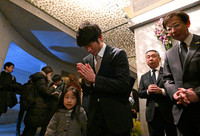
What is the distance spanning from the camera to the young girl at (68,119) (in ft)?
5.42

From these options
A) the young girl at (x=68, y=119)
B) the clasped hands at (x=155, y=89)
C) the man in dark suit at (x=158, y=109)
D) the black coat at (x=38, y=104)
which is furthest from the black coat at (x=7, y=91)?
the clasped hands at (x=155, y=89)

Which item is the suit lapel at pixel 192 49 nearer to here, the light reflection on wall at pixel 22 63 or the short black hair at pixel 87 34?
the short black hair at pixel 87 34

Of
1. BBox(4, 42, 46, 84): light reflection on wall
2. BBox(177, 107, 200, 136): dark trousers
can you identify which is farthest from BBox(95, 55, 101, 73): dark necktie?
BBox(4, 42, 46, 84): light reflection on wall

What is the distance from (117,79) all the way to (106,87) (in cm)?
12

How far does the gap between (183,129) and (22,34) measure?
19.8ft

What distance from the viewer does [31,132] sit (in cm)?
242

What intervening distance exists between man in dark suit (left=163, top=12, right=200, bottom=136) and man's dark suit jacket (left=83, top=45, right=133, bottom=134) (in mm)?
443

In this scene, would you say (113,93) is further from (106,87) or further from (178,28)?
(178,28)

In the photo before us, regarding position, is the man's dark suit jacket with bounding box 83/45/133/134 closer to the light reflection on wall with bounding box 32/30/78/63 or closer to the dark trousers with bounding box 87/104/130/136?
the dark trousers with bounding box 87/104/130/136

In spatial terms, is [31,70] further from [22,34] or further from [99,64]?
[99,64]

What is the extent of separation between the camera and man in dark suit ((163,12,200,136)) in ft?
3.18

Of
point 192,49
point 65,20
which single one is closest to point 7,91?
point 65,20

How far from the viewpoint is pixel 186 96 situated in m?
0.97

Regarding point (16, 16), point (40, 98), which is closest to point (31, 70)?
point (16, 16)
